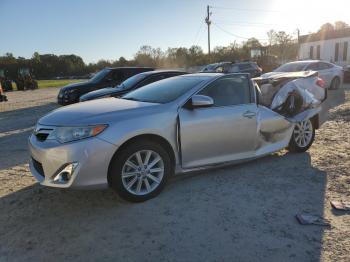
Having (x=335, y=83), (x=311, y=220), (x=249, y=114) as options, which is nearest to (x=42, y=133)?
(x=249, y=114)

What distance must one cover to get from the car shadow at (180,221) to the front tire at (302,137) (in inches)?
42.2

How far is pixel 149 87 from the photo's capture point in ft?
19.0

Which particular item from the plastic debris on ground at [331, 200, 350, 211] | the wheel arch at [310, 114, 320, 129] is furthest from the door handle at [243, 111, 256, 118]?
the wheel arch at [310, 114, 320, 129]

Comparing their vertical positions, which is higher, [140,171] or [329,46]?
[140,171]

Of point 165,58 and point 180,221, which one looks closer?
point 180,221

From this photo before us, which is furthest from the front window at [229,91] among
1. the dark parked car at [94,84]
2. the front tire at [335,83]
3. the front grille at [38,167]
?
the front tire at [335,83]

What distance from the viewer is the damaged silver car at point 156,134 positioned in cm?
405

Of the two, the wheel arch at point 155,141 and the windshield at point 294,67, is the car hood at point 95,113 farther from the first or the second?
the windshield at point 294,67

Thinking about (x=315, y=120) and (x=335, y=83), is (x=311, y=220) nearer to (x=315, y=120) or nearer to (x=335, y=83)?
(x=315, y=120)

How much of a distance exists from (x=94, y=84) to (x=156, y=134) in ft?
32.2

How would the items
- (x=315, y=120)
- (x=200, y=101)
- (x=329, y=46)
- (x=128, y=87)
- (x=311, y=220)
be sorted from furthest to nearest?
1. (x=329, y=46)
2. (x=128, y=87)
3. (x=315, y=120)
4. (x=200, y=101)
5. (x=311, y=220)

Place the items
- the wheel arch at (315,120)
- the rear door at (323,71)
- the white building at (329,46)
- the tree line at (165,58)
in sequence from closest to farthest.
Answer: the wheel arch at (315,120), the rear door at (323,71), the white building at (329,46), the tree line at (165,58)

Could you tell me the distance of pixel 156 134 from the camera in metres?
4.46

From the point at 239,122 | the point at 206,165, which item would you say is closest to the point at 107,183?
the point at 206,165
